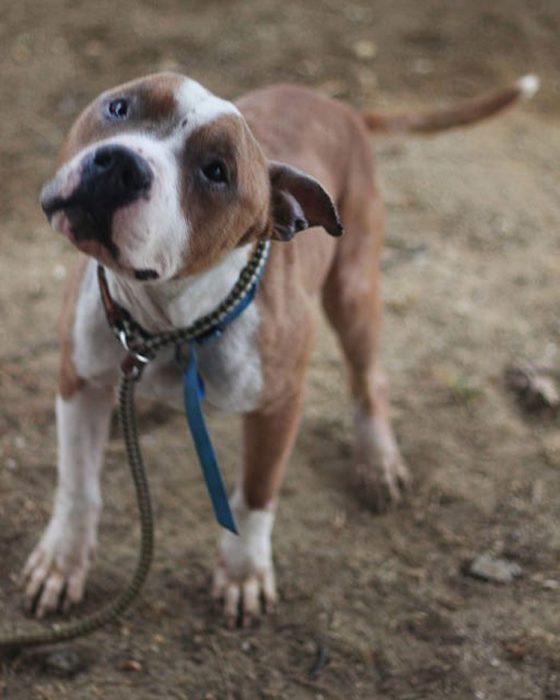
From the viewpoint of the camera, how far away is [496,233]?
18.3 ft

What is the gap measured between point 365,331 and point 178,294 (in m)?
1.33

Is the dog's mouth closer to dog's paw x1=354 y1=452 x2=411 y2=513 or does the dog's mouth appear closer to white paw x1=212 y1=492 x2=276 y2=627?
white paw x1=212 y1=492 x2=276 y2=627

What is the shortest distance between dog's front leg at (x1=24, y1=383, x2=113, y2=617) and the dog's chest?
24 centimetres

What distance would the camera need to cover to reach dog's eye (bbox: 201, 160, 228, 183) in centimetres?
257

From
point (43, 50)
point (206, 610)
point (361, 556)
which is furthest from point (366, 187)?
point (43, 50)

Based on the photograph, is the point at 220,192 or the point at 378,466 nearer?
the point at 220,192

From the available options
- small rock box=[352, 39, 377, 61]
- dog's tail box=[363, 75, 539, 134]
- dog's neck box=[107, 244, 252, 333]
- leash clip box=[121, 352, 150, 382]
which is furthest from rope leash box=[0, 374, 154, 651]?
small rock box=[352, 39, 377, 61]

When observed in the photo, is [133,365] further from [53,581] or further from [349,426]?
[349,426]

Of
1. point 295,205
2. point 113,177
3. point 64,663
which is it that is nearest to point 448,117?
point 295,205

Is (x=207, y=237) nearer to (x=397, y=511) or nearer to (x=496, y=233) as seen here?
(x=397, y=511)

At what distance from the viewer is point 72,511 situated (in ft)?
11.0

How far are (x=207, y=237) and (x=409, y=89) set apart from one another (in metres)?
4.33

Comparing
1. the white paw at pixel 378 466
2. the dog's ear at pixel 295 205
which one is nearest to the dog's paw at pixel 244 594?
the white paw at pixel 378 466

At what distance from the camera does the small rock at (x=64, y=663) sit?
10.4ft
